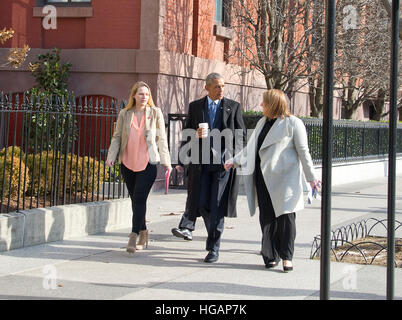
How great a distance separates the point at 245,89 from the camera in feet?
58.3

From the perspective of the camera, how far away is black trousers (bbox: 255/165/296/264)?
23.2ft

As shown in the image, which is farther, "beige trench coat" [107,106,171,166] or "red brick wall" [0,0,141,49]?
"red brick wall" [0,0,141,49]

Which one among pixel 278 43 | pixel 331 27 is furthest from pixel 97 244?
pixel 278 43

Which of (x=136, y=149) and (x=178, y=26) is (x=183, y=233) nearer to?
(x=136, y=149)

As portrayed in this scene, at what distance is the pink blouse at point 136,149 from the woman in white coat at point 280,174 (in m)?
1.31

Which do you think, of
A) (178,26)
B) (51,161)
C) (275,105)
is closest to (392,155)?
(275,105)

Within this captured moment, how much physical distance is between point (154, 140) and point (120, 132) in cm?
39

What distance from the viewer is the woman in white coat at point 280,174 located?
7.04 meters

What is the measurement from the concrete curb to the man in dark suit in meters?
1.57

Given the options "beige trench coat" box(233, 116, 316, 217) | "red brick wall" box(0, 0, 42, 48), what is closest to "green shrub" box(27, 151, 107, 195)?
"beige trench coat" box(233, 116, 316, 217)

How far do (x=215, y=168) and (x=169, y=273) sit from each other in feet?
4.26

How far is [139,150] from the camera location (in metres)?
7.89

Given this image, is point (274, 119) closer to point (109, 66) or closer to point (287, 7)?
point (109, 66)

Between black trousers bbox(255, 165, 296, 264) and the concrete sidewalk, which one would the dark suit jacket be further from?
the concrete sidewalk
